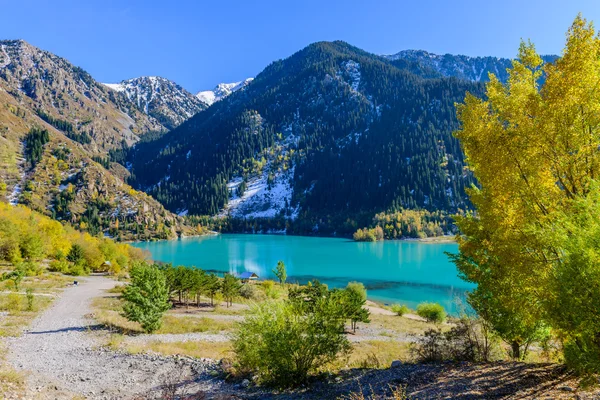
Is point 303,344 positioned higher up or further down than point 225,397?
higher up

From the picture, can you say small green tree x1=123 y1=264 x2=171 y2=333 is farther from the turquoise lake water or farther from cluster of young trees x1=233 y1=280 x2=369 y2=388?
the turquoise lake water

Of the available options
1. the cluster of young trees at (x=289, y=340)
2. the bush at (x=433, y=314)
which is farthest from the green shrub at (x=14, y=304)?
the bush at (x=433, y=314)

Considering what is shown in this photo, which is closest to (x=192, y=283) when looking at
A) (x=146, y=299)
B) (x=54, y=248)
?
(x=146, y=299)

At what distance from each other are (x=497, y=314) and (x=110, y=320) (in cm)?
2577

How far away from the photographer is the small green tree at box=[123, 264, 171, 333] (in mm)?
22641

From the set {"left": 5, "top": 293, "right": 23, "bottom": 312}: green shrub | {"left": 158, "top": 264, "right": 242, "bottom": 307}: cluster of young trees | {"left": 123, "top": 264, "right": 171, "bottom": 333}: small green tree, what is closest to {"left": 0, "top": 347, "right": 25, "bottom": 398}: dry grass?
{"left": 123, "top": 264, "right": 171, "bottom": 333}: small green tree

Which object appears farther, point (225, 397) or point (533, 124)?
point (225, 397)

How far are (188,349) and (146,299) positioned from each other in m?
6.07

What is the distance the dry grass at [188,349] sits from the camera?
17.2 m

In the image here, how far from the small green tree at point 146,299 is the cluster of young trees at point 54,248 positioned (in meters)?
34.1

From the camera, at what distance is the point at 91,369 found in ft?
46.8

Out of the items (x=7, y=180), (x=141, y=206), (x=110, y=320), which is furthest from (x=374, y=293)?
(x=7, y=180)

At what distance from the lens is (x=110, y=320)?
25484 millimetres

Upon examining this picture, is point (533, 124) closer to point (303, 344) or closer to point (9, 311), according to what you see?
point (303, 344)
